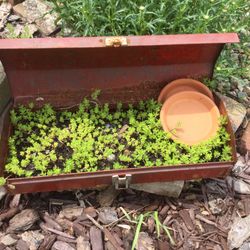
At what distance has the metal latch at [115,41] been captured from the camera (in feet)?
7.32

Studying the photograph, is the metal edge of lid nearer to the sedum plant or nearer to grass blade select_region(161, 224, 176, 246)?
the sedum plant

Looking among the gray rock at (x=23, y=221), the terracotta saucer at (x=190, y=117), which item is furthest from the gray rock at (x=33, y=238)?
the terracotta saucer at (x=190, y=117)

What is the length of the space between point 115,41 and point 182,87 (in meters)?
0.73

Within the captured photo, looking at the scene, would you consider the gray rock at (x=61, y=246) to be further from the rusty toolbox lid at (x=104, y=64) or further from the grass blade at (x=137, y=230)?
the rusty toolbox lid at (x=104, y=64)

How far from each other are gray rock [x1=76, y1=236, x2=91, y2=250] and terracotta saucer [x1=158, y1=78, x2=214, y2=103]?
41.9 inches

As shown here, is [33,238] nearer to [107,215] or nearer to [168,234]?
[107,215]

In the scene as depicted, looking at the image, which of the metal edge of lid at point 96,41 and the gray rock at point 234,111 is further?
the gray rock at point 234,111

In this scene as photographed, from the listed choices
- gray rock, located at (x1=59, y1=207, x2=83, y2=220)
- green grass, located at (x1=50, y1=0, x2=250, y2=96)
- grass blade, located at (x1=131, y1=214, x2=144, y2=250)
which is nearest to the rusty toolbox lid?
green grass, located at (x1=50, y1=0, x2=250, y2=96)

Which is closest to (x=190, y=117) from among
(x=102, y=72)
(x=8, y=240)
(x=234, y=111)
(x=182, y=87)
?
(x=182, y=87)

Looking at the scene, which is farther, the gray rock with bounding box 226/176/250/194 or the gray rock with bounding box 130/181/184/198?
the gray rock with bounding box 226/176/250/194

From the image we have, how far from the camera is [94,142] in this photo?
8.48ft

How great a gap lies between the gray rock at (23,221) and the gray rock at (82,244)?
30 centimetres

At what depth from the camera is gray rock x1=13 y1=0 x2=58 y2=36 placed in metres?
3.19

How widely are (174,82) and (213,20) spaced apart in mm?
549
